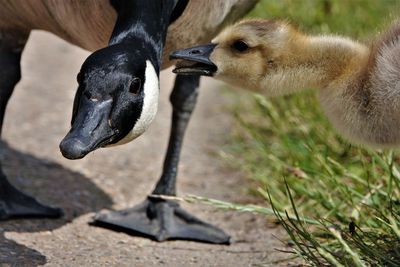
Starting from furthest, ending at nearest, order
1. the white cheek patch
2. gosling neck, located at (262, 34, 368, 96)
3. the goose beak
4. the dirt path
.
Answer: the dirt path → gosling neck, located at (262, 34, 368, 96) → the white cheek patch → the goose beak

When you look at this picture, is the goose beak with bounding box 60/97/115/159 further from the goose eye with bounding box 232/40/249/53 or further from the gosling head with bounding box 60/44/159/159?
the goose eye with bounding box 232/40/249/53

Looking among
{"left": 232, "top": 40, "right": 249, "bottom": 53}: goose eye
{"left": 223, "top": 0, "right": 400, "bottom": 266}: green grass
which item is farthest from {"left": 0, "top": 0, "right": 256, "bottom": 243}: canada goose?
{"left": 223, "top": 0, "right": 400, "bottom": 266}: green grass

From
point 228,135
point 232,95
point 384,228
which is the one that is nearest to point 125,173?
point 228,135

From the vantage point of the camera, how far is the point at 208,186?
4.32 metres

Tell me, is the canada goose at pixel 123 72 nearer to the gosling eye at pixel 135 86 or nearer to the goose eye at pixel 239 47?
the gosling eye at pixel 135 86

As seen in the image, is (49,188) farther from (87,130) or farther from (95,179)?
(87,130)

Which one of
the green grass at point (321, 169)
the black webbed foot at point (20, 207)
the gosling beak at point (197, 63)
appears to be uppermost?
the gosling beak at point (197, 63)

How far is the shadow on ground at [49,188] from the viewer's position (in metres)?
3.56

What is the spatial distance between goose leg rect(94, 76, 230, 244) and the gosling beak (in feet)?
2.82

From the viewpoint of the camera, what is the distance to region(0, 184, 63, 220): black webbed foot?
356 cm

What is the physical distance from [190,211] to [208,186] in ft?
1.21

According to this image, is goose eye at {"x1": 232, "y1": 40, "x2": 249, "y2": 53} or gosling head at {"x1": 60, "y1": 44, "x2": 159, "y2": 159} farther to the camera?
goose eye at {"x1": 232, "y1": 40, "x2": 249, "y2": 53}

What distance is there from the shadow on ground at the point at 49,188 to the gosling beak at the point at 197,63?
923 millimetres

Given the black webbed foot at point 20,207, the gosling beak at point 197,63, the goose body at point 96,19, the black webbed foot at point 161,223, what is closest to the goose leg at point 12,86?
the black webbed foot at point 20,207
